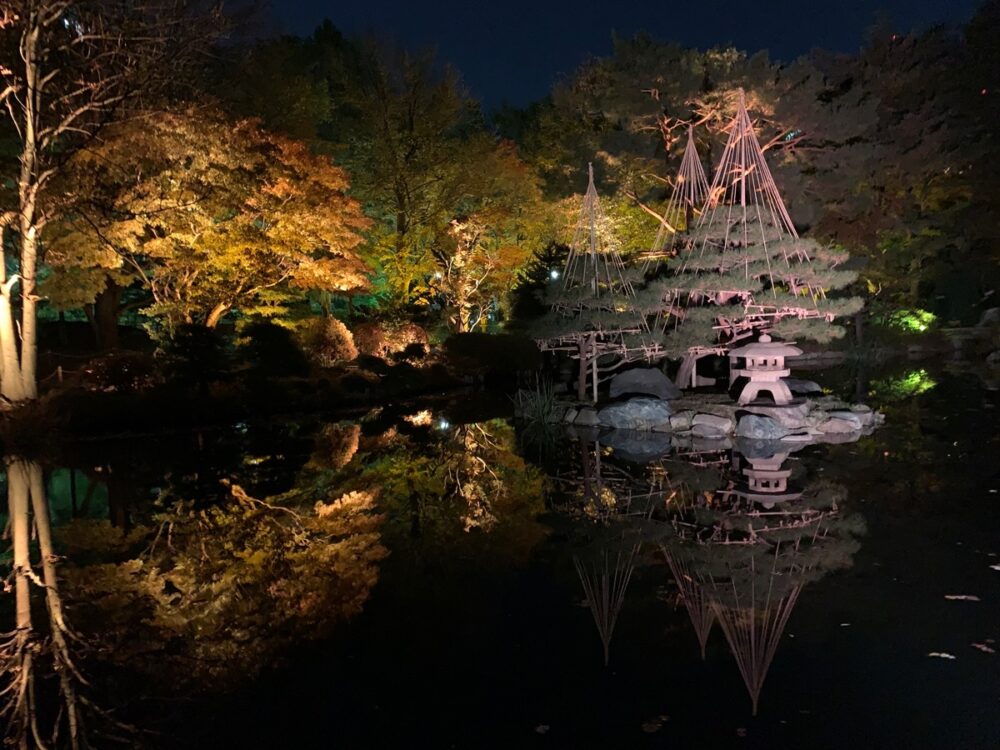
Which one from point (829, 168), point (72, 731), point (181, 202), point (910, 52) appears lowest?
point (72, 731)

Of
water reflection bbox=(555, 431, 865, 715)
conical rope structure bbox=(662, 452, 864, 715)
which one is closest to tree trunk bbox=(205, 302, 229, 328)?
water reflection bbox=(555, 431, 865, 715)

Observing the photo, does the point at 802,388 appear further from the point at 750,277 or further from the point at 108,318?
the point at 108,318

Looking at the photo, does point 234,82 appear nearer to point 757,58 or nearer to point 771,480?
point 757,58

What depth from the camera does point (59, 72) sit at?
11.2 meters

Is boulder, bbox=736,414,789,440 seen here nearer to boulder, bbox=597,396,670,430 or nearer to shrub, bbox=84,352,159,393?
boulder, bbox=597,396,670,430

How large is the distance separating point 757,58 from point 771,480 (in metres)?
13.7

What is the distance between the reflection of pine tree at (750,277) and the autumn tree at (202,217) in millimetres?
8414

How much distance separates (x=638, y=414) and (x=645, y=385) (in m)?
1.78

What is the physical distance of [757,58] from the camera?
17.4 metres

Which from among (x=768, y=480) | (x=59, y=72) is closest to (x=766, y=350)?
(x=768, y=480)

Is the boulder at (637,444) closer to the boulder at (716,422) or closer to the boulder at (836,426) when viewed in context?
the boulder at (716,422)

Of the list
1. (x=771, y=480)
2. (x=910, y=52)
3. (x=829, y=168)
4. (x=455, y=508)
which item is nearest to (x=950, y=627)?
(x=771, y=480)

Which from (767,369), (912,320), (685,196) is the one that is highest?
(685,196)

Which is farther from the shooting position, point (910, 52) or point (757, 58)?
point (910, 52)
